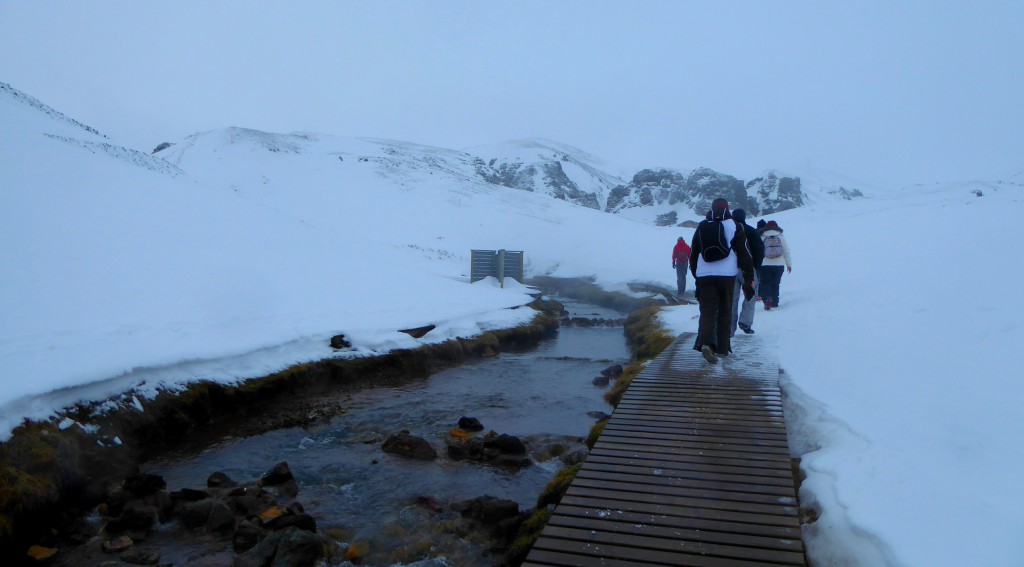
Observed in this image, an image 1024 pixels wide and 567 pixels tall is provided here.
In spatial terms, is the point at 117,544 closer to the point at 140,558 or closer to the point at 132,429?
the point at 140,558

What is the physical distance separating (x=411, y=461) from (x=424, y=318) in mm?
8044

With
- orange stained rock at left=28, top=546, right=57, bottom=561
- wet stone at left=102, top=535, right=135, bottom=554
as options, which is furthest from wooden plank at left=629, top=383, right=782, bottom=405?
orange stained rock at left=28, top=546, right=57, bottom=561

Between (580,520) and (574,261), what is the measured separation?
3333 centimetres

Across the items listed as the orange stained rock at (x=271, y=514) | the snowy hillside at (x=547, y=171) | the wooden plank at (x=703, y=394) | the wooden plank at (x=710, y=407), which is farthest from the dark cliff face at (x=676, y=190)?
the orange stained rock at (x=271, y=514)

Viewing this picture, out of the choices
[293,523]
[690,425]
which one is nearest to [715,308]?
[690,425]

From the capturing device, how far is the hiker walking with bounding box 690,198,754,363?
845 centimetres

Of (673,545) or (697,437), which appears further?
(697,437)

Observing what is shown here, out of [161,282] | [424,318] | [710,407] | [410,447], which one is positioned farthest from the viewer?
[424,318]

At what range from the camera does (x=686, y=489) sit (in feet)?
16.1

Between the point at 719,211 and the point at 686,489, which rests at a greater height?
the point at 719,211

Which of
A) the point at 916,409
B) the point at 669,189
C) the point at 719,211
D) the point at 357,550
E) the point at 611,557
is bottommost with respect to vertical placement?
the point at 357,550

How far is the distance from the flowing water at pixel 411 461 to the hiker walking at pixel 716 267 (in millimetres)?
2603

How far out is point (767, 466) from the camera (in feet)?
17.0

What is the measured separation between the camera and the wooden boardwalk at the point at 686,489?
407 cm
